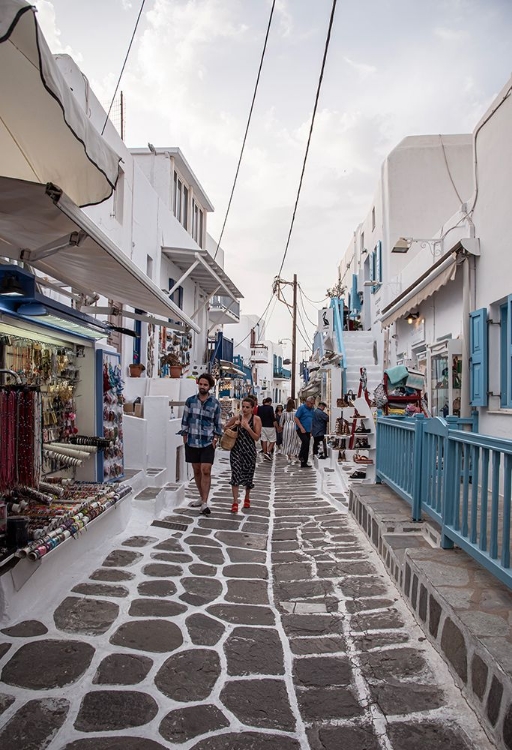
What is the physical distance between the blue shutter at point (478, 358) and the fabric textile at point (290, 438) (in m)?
8.29

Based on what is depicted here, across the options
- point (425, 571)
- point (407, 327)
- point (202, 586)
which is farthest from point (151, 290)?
point (407, 327)

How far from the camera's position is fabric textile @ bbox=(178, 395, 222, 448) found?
694 cm

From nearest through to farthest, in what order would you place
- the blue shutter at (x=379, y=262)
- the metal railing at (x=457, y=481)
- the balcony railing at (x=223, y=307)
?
the metal railing at (x=457, y=481), the blue shutter at (x=379, y=262), the balcony railing at (x=223, y=307)

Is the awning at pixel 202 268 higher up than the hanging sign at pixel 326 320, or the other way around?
the awning at pixel 202 268

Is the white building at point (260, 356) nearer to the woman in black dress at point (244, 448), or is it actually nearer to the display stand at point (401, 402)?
the display stand at point (401, 402)

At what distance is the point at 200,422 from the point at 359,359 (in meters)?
11.3

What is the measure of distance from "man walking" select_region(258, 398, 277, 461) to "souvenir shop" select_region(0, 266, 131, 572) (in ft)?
24.8

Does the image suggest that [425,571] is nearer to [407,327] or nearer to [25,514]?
[25,514]

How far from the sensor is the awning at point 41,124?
2.67m

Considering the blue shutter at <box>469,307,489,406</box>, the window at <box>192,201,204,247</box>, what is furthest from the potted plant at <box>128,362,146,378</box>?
the window at <box>192,201,204,247</box>

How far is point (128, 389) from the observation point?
989cm

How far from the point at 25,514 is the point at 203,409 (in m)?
3.05

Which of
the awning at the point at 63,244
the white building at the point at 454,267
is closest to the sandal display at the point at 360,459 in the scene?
the white building at the point at 454,267

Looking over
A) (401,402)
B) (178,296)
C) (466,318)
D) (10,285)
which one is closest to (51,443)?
(10,285)
